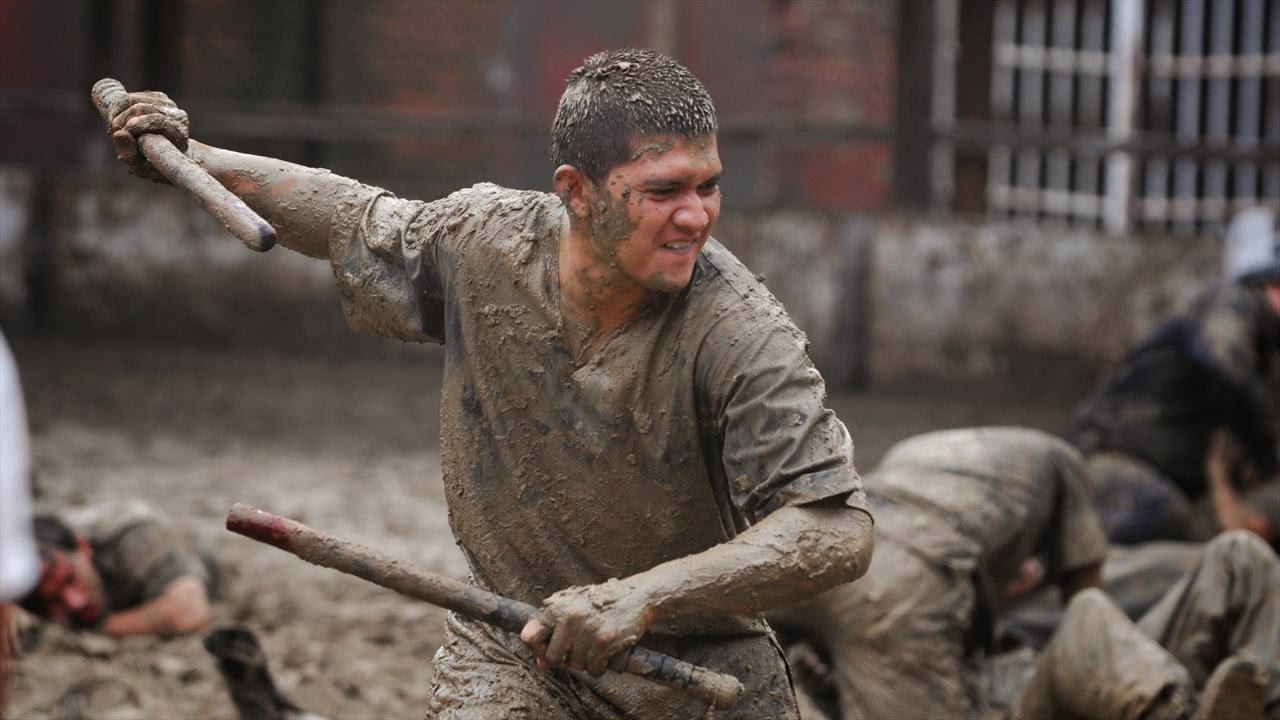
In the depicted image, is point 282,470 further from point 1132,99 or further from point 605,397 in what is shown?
point 1132,99

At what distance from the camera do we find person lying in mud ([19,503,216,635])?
6.05 m

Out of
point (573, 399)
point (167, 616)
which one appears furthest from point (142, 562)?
point (573, 399)

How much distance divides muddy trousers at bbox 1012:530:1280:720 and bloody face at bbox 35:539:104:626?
3185mm

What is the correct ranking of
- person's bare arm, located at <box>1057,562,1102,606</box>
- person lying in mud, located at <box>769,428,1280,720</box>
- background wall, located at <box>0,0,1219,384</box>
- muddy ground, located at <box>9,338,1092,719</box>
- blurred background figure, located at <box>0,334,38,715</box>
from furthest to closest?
1. background wall, located at <box>0,0,1219,384</box>
2. person's bare arm, located at <box>1057,562,1102,606</box>
3. muddy ground, located at <box>9,338,1092,719</box>
4. person lying in mud, located at <box>769,428,1280,720</box>
5. blurred background figure, located at <box>0,334,38,715</box>

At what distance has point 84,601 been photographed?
6082 mm

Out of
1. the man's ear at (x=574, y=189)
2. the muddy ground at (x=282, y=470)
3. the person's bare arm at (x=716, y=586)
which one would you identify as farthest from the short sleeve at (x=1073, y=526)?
the man's ear at (x=574, y=189)

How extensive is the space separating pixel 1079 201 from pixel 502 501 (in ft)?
31.7

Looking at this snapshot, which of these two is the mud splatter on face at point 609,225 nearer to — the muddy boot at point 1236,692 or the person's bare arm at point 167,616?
the muddy boot at point 1236,692

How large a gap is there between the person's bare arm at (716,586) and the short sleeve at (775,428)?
0.06m

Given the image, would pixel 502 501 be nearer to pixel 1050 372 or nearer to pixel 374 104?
pixel 1050 372

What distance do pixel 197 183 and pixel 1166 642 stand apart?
352cm

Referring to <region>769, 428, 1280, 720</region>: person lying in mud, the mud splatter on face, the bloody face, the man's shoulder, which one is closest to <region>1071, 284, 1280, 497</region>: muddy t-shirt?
<region>769, 428, 1280, 720</region>: person lying in mud

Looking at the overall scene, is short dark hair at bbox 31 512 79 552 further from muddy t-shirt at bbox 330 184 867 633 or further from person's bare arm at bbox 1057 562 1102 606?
person's bare arm at bbox 1057 562 1102 606

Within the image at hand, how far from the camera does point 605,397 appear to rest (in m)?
3.51
